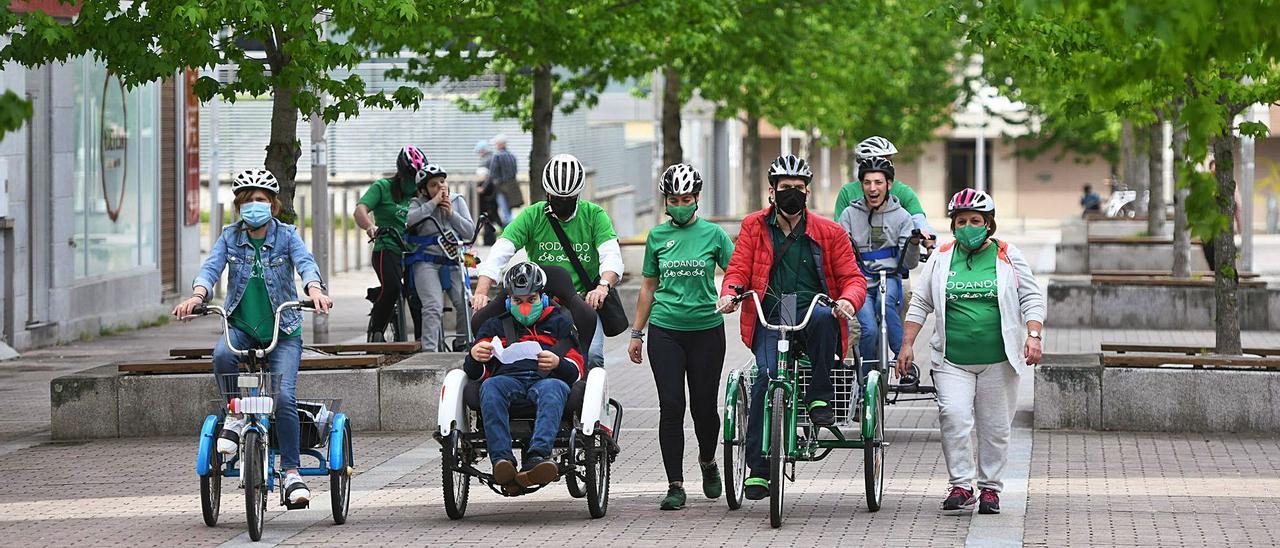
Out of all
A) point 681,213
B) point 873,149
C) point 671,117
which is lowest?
point 681,213

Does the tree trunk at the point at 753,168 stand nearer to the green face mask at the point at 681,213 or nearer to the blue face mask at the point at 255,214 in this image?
the green face mask at the point at 681,213

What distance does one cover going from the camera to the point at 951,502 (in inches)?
369

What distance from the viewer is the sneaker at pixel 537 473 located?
877cm

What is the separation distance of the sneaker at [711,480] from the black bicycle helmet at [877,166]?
120 inches

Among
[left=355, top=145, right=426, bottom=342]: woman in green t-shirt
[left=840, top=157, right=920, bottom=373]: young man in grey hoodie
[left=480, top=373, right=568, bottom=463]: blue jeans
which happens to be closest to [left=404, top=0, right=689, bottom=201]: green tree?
[left=355, top=145, right=426, bottom=342]: woman in green t-shirt

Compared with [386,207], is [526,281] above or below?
below

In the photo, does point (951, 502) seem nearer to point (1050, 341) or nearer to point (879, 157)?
point (879, 157)

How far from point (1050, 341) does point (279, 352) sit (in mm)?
11761

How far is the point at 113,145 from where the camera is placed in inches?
830

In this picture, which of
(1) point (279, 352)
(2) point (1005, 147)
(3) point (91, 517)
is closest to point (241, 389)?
(1) point (279, 352)

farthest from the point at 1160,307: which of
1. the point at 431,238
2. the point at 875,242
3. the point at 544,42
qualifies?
the point at 875,242

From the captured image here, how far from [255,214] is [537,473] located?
1.72 metres

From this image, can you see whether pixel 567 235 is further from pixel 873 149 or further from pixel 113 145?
pixel 113 145

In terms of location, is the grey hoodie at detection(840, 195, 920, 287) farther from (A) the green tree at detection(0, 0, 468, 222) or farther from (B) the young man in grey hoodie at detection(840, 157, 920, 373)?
(A) the green tree at detection(0, 0, 468, 222)
